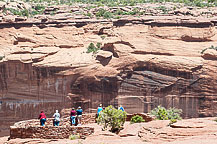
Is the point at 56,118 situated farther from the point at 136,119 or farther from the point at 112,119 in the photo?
the point at 136,119

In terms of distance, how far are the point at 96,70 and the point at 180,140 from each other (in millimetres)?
27842

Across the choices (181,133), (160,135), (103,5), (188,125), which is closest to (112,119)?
(160,135)

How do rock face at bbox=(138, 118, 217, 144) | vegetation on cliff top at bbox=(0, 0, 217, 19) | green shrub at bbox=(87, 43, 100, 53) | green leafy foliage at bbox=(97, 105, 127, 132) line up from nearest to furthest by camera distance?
rock face at bbox=(138, 118, 217, 144) → green leafy foliage at bbox=(97, 105, 127, 132) → green shrub at bbox=(87, 43, 100, 53) → vegetation on cliff top at bbox=(0, 0, 217, 19)

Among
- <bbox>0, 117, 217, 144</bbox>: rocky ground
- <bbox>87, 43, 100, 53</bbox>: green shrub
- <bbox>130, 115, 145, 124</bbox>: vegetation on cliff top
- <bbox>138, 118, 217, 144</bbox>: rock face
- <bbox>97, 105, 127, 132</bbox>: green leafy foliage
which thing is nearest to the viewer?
<bbox>138, 118, 217, 144</bbox>: rock face

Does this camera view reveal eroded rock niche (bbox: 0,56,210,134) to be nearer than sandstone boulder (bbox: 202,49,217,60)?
Yes

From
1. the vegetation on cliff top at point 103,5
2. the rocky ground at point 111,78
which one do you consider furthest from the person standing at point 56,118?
the vegetation on cliff top at point 103,5

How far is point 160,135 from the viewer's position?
2359cm

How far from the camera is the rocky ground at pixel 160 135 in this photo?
22.7m

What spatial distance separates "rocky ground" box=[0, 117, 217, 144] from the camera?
22719 millimetres

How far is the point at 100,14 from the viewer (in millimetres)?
63000

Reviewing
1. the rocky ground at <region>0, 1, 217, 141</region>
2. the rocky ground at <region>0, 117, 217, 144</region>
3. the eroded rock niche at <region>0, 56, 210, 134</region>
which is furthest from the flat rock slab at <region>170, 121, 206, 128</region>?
the eroded rock niche at <region>0, 56, 210, 134</region>

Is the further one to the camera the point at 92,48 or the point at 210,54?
the point at 92,48

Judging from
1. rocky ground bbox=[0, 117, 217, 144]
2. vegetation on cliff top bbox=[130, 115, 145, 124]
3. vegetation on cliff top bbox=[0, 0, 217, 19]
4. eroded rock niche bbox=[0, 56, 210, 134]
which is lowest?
eroded rock niche bbox=[0, 56, 210, 134]

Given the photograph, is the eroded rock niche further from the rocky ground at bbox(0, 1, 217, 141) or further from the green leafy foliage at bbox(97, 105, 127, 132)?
the green leafy foliage at bbox(97, 105, 127, 132)
